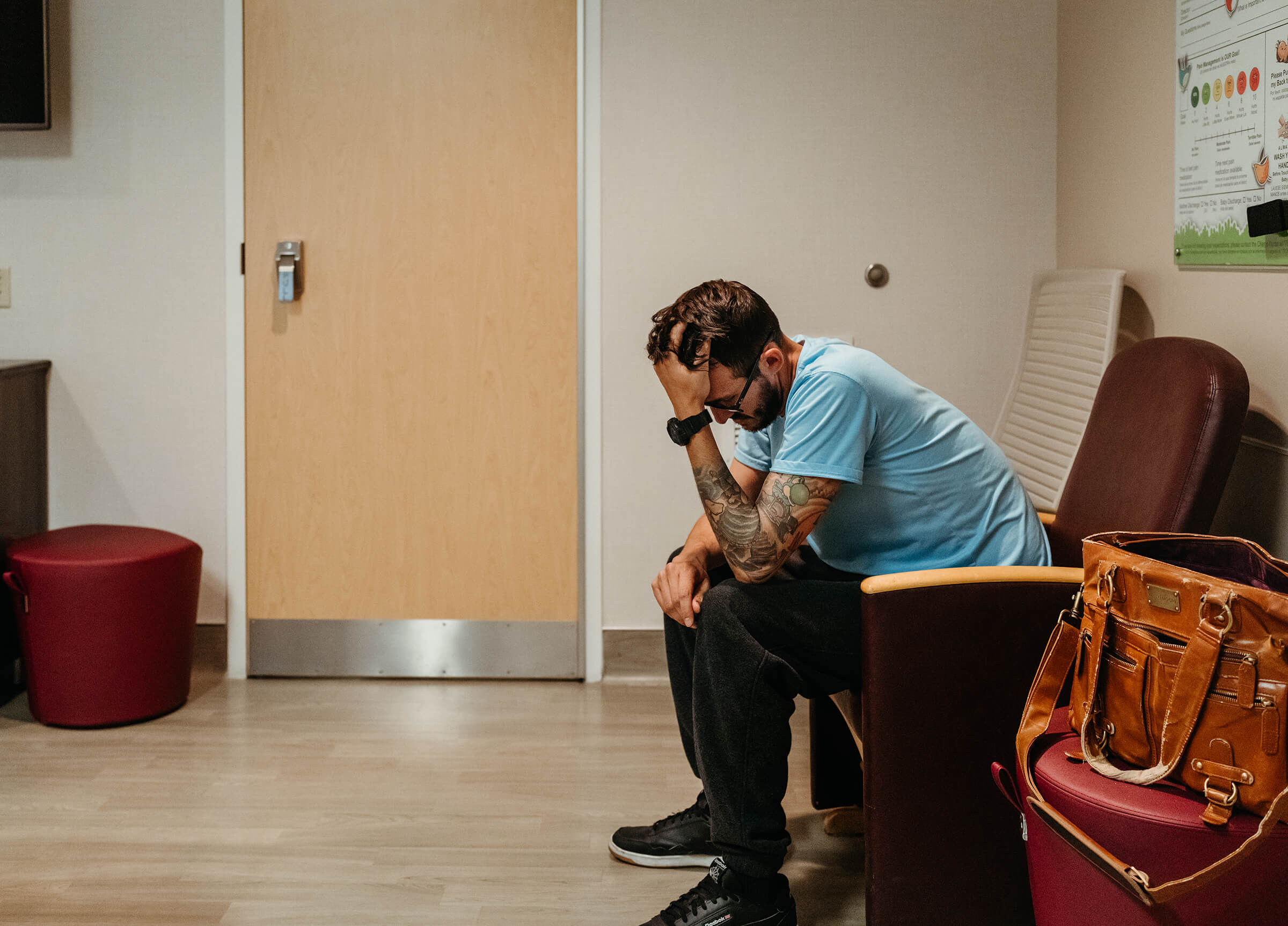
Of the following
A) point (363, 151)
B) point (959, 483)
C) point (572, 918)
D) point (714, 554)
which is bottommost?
point (572, 918)

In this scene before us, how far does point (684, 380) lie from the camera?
1.68m

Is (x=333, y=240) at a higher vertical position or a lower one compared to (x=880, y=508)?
higher

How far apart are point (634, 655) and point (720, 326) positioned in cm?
149

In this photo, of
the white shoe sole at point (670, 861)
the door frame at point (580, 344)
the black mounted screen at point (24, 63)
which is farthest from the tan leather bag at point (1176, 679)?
the black mounted screen at point (24, 63)

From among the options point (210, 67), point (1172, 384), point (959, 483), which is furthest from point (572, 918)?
point (210, 67)

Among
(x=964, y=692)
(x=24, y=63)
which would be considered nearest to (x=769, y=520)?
(x=964, y=692)

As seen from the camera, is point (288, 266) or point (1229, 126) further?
point (288, 266)

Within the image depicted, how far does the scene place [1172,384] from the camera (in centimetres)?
170

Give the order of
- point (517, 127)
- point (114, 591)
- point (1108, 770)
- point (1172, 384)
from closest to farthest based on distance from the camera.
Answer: point (1108, 770) → point (1172, 384) → point (114, 591) → point (517, 127)

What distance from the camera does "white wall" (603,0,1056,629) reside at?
9.20ft

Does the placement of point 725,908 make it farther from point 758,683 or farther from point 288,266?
point 288,266

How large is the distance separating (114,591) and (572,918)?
142cm

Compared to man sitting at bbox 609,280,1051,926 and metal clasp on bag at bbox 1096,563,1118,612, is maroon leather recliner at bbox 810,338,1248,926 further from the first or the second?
metal clasp on bag at bbox 1096,563,1118,612

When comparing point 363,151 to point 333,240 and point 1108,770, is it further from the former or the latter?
point 1108,770
